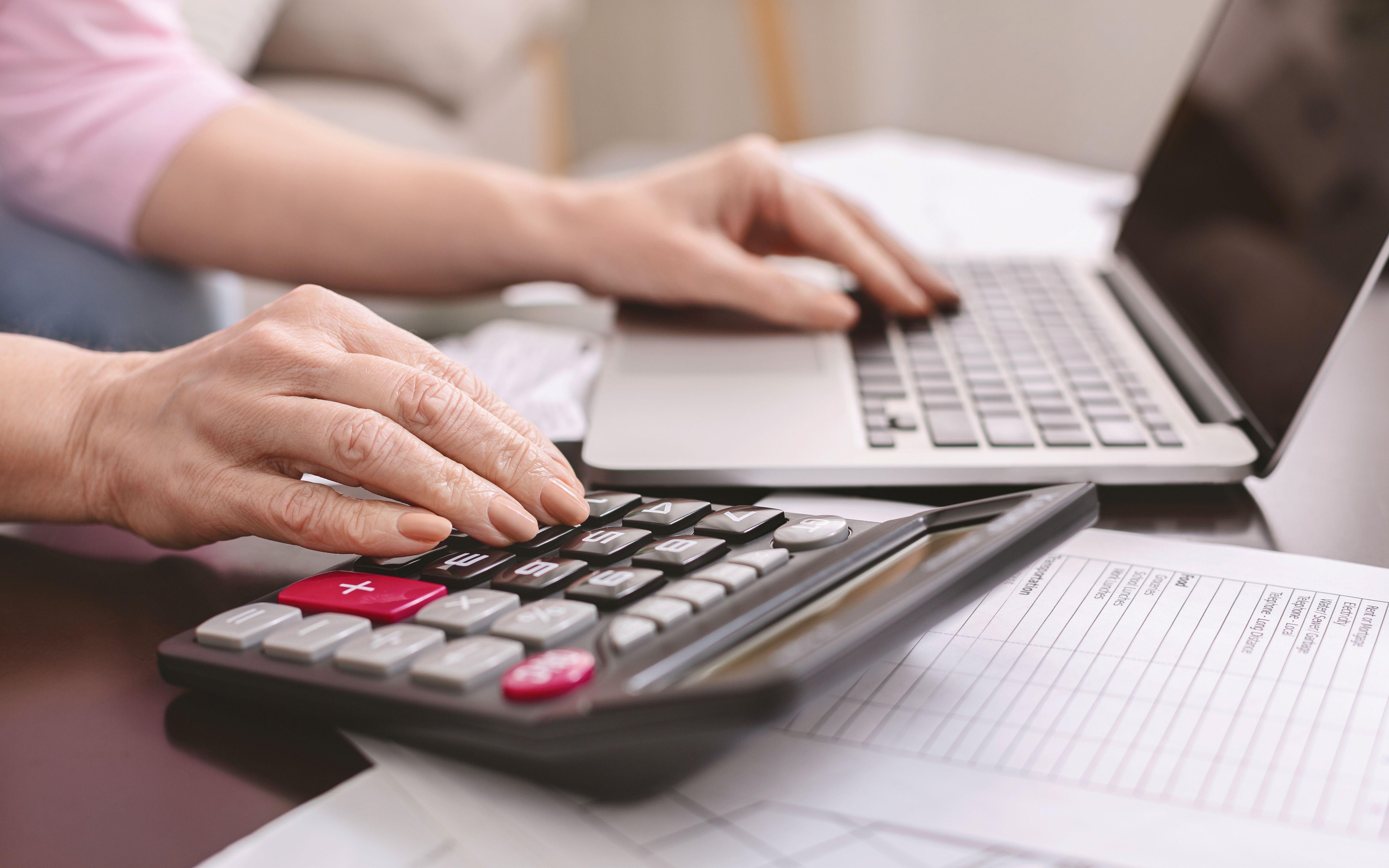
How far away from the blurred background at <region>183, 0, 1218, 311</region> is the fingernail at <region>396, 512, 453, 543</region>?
81cm

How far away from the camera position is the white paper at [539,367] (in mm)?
504

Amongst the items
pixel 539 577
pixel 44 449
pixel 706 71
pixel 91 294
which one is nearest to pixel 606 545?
pixel 539 577

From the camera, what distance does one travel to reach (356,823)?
0.77 ft

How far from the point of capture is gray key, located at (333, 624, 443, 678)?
247 mm

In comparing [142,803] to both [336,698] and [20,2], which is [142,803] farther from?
[20,2]

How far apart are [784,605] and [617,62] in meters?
2.65

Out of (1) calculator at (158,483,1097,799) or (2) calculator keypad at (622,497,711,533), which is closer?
(1) calculator at (158,483,1097,799)

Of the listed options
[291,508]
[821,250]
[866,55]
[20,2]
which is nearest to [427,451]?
[291,508]

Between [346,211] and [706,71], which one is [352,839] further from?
[706,71]

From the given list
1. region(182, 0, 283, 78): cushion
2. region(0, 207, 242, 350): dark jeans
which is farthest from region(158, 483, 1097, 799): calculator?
region(182, 0, 283, 78): cushion

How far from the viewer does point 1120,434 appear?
1.40 feet

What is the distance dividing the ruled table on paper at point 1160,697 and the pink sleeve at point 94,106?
0.60m

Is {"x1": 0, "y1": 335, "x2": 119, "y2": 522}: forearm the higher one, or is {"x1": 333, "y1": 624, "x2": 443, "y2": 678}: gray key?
{"x1": 0, "y1": 335, "x2": 119, "y2": 522}: forearm

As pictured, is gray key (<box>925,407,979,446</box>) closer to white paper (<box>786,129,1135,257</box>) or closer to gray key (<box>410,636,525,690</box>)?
gray key (<box>410,636,525,690</box>)
